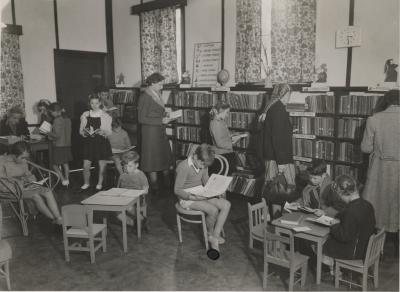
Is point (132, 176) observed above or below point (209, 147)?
below

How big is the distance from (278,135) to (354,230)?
5.43 ft

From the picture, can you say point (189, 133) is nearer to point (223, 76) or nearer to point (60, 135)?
point (223, 76)

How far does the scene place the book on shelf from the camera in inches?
138

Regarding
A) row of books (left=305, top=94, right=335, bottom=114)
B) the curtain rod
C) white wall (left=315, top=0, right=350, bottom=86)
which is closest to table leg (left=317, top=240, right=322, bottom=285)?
row of books (left=305, top=94, right=335, bottom=114)

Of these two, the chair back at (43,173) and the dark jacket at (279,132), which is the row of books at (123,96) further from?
the dark jacket at (279,132)

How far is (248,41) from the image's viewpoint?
20.4 ft

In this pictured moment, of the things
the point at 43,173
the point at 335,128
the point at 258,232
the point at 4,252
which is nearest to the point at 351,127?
the point at 335,128

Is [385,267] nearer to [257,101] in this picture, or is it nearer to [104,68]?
[257,101]

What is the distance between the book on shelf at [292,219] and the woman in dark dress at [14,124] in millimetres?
5178

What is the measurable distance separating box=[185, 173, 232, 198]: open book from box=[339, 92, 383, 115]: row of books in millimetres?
1898

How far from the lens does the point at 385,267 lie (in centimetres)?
383

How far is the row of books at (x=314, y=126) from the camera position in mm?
5184

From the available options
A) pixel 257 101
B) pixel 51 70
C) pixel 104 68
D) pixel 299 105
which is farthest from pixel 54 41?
pixel 299 105

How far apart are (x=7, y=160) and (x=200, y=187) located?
96.8 inches
